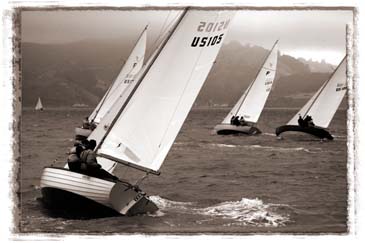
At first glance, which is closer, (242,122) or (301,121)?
(301,121)

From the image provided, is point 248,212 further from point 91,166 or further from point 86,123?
point 86,123

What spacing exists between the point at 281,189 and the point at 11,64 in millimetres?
2749

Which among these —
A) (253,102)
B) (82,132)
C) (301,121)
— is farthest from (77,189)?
(253,102)

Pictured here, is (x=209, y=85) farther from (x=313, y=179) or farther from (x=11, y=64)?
(x=11, y=64)

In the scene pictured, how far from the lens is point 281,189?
20.3ft

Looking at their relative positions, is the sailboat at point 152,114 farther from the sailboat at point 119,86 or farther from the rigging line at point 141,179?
the sailboat at point 119,86

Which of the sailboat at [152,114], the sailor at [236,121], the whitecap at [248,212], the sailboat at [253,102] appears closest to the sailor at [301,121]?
the sailboat at [253,102]

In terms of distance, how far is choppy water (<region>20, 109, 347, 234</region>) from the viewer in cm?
583

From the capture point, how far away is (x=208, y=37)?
6.10 m

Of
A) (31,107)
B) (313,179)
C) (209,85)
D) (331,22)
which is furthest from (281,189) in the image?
(31,107)

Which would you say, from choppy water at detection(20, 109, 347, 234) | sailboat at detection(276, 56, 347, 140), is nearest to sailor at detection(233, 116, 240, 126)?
sailboat at detection(276, 56, 347, 140)

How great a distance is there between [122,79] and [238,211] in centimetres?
174

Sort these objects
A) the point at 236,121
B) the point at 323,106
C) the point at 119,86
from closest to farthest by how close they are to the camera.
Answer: the point at 119,86
the point at 323,106
the point at 236,121

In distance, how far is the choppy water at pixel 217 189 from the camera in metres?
5.83
